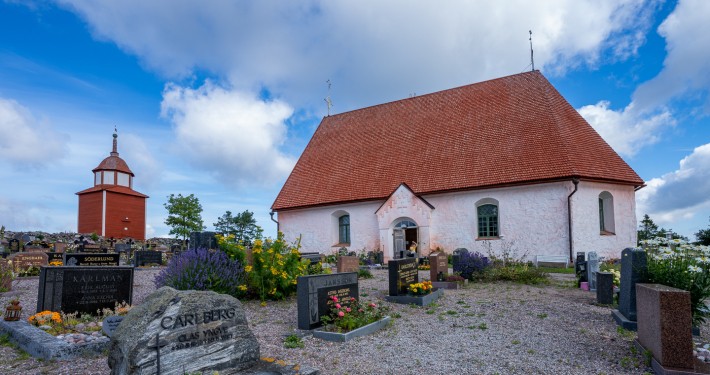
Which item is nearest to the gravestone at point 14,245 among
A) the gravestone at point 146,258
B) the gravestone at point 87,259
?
the gravestone at point 146,258

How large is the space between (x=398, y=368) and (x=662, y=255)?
4577mm

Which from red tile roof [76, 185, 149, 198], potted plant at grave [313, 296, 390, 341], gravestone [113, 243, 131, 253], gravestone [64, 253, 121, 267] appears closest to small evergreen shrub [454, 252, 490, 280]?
potted plant at grave [313, 296, 390, 341]

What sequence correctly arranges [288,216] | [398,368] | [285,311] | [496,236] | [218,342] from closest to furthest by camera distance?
[218,342] → [398,368] → [285,311] → [496,236] → [288,216]

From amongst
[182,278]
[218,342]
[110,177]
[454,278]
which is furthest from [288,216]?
[218,342]

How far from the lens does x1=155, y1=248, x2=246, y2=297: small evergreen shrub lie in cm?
859

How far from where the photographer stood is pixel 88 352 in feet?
18.0

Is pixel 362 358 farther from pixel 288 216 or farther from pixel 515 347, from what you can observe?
pixel 288 216

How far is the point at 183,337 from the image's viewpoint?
13.2 feet

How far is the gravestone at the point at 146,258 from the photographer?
Answer: 19.0 m

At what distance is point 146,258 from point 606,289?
1754cm

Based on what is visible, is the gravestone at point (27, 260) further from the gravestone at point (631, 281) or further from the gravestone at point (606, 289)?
the gravestone at point (631, 281)

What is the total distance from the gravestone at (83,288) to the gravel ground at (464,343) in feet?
5.09

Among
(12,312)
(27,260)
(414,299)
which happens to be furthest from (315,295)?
(27,260)

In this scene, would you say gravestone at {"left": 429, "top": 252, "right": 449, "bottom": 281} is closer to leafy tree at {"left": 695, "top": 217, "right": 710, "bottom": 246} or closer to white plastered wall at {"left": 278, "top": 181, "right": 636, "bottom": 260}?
white plastered wall at {"left": 278, "top": 181, "right": 636, "bottom": 260}
